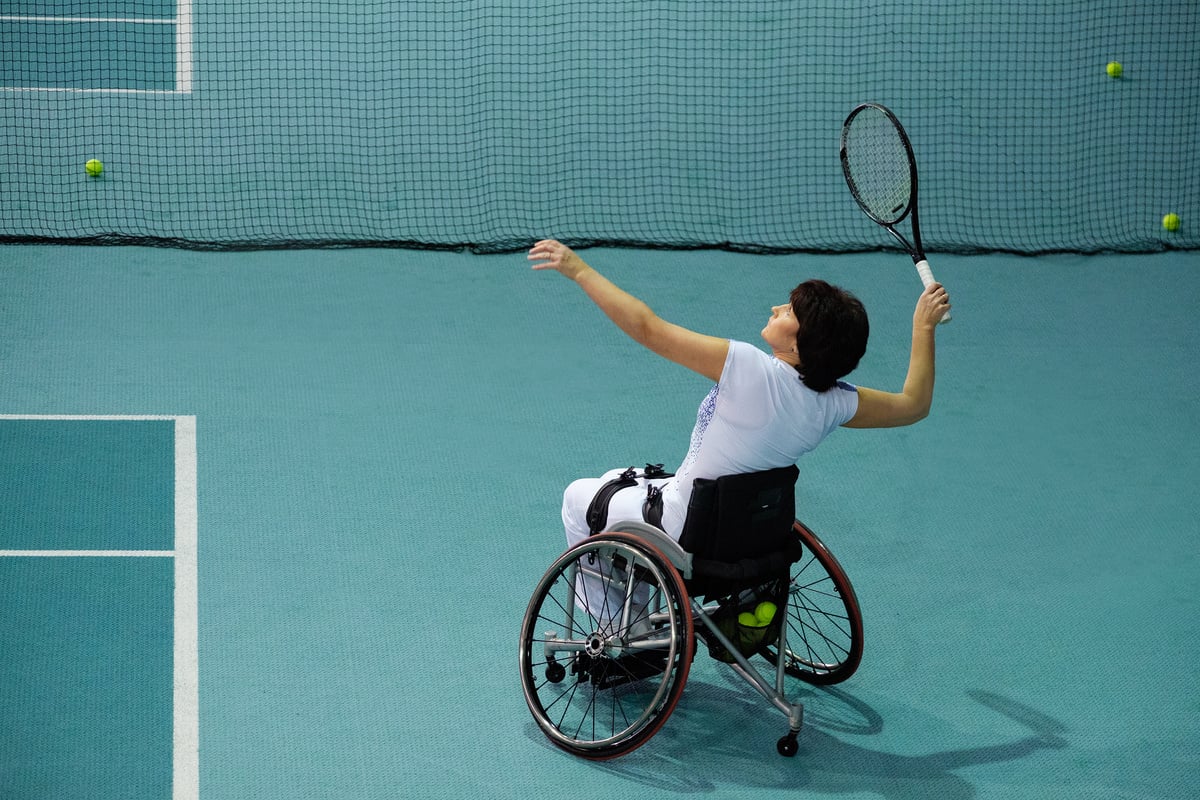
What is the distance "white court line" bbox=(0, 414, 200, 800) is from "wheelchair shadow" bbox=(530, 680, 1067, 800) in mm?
1062

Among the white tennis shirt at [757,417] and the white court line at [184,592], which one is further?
the white court line at [184,592]

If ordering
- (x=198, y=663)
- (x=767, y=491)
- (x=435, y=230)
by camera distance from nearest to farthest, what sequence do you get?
(x=767, y=491) < (x=198, y=663) < (x=435, y=230)

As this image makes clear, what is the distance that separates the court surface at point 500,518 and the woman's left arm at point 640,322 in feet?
4.31

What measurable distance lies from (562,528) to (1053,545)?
1.95m

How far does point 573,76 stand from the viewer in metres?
9.91

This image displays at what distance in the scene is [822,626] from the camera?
5176 millimetres

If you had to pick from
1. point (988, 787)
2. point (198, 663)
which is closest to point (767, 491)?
point (988, 787)

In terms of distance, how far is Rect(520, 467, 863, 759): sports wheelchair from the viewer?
421 centimetres

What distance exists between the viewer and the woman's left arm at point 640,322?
399 cm

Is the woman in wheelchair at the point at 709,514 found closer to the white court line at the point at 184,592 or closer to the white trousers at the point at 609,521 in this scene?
the white trousers at the point at 609,521

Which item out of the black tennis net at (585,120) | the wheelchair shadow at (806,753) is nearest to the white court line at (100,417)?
→ the black tennis net at (585,120)

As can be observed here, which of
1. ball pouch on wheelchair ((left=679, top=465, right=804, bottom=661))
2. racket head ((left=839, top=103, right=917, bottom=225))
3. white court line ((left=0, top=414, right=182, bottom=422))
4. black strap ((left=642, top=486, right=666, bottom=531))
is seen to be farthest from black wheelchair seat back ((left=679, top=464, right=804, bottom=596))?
white court line ((left=0, top=414, right=182, bottom=422))

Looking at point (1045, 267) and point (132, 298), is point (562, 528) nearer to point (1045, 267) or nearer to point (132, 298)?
point (132, 298)

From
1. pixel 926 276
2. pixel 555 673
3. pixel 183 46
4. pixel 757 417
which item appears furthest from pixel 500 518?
pixel 183 46
